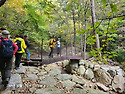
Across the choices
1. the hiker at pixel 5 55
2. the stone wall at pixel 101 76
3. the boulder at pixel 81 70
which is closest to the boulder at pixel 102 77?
the stone wall at pixel 101 76

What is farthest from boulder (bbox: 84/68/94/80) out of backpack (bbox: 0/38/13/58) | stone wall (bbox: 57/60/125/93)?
backpack (bbox: 0/38/13/58)

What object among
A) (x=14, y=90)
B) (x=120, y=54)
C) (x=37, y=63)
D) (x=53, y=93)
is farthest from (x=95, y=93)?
(x=120, y=54)

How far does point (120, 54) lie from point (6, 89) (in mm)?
10951

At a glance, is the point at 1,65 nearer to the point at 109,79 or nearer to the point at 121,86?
the point at 109,79

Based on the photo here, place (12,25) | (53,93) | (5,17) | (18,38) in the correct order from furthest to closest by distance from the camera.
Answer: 1. (12,25)
2. (5,17)
3. (18,38)
4. (53,93)

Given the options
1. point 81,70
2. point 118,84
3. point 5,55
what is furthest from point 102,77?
point 5,55

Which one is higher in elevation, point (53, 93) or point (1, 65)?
point (1, 65)

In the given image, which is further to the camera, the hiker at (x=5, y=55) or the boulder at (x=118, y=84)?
the boulder at (x=118, y=84)

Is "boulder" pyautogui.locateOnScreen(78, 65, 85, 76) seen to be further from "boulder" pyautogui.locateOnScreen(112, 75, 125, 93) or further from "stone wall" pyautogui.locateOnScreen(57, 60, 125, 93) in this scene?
"boulder" pyautogui.locateOnScreen(112, 75, 125, 93)

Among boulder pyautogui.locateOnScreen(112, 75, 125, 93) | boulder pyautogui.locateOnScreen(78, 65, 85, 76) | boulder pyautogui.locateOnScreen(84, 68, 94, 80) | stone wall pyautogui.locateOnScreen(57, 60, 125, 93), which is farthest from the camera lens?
boulder pyautogui.locateOnScreen(78, 65, 85, 76)

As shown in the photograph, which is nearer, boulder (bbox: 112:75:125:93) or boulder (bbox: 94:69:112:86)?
boulder (bbox: 112:75:125:93)

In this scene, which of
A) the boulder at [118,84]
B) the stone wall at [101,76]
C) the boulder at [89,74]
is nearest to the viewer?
the boulder at [118,84]

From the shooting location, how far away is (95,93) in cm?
319

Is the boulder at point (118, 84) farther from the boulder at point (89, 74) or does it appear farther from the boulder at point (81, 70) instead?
the boulder at point (81, 70)
